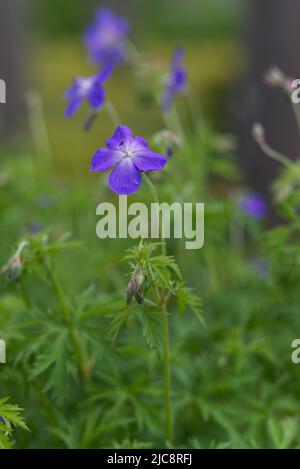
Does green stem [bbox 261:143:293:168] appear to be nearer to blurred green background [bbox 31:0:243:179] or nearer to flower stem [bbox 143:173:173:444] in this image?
flower stem [bbox 143:173:173:444]

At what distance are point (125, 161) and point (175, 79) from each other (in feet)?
3.20

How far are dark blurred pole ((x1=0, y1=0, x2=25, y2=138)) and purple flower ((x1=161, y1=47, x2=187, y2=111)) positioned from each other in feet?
8.49

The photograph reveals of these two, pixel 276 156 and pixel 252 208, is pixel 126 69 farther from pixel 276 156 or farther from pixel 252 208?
pixel 276 156

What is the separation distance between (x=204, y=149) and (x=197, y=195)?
10.0 inches

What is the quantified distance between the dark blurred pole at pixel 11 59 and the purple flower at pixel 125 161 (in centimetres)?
351

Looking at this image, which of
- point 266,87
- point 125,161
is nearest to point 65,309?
point 125,161

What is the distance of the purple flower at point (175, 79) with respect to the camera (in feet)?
7.92

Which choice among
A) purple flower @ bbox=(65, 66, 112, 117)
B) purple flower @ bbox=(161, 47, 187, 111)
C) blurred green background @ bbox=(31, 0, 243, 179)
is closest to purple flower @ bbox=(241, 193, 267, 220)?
purple flower @ bbox=(161, 47, 187, 111)

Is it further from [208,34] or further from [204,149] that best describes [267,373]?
[208,34]

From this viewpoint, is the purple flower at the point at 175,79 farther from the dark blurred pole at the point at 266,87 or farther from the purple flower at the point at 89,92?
the dark blurred pole at the point at 266,87

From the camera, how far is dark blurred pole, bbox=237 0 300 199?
424 centimetres

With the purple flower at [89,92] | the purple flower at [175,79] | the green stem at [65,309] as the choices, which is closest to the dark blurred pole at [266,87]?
the purple flower at [175,79]

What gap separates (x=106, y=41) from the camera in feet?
9.71

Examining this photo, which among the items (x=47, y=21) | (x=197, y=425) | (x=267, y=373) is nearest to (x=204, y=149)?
(x=267, y=373)
